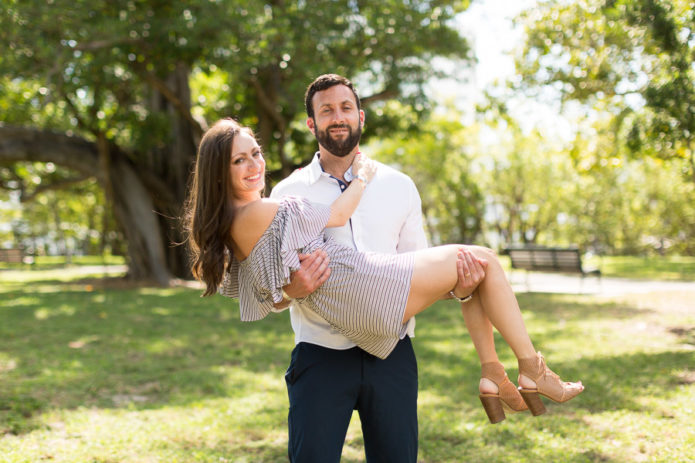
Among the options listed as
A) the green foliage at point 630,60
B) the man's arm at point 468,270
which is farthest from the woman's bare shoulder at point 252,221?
the green foliage at point 630,60

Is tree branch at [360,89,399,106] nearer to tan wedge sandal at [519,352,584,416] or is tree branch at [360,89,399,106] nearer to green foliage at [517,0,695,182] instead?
green foliage at [517,0,695,182]

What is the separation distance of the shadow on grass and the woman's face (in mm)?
3591

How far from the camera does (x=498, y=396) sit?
9.64ft

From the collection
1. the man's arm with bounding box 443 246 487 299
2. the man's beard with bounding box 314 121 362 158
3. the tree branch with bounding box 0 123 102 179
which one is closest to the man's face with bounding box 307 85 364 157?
the man's beard with bounding box 314 121 362 158

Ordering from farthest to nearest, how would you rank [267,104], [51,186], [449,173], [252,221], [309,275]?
[449,173], [51,186], [267,104], [252,221], [309,275]

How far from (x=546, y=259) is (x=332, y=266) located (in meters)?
12.2

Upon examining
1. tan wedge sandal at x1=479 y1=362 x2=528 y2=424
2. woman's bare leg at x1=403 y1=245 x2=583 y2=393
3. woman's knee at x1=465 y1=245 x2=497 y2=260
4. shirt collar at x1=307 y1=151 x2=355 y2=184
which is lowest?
tan wedge sandal at x1=479 y1=362 x2=528 y2=424

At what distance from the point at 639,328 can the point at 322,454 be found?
786 centimetres

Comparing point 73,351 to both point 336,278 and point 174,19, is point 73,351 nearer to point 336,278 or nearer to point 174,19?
point 336,278

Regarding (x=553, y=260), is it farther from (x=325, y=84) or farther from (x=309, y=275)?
(x=309, y=275)

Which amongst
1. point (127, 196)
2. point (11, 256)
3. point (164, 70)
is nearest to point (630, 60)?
point (164, 70)

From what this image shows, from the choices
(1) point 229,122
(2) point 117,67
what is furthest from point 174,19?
(1) point 229,122

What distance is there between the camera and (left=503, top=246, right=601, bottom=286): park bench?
13.4m

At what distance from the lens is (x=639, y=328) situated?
9.10 m
